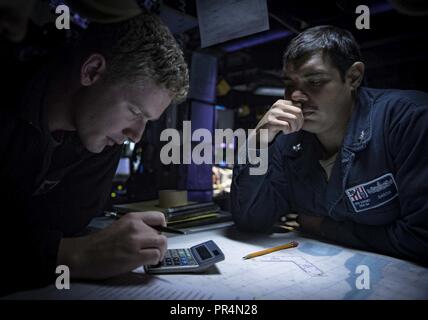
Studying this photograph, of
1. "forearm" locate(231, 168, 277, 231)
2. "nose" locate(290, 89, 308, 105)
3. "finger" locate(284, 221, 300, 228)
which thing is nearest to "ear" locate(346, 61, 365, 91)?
"nose" locate(290, 89, 308, 105)

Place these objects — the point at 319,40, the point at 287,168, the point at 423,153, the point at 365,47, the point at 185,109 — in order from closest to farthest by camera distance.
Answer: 1. the point at 423,153
2. the point at 319,40
3. the point at 287,168
4. the point at 185,109
5. the point at 365,47

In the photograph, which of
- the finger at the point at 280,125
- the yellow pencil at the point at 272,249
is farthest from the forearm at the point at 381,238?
the finger at the point at 280,125

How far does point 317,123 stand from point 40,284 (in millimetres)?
1054

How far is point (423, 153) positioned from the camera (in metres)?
0.96

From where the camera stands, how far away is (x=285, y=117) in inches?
46.1

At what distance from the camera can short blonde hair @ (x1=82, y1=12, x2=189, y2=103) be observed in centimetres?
96

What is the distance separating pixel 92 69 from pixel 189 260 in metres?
0.64

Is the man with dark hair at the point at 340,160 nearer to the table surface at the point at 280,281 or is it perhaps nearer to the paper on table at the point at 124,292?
the table surface at the point at 280,281

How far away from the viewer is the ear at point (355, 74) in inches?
48.6

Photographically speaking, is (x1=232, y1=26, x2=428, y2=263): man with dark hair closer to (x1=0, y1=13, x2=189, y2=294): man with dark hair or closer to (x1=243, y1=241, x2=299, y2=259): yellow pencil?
(x1=243, y1=241, x2=299, y2=259): yellow pencil

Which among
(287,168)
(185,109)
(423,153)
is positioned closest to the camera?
(423,153)

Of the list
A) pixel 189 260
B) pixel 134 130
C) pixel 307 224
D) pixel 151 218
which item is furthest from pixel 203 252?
pixel 307 224
